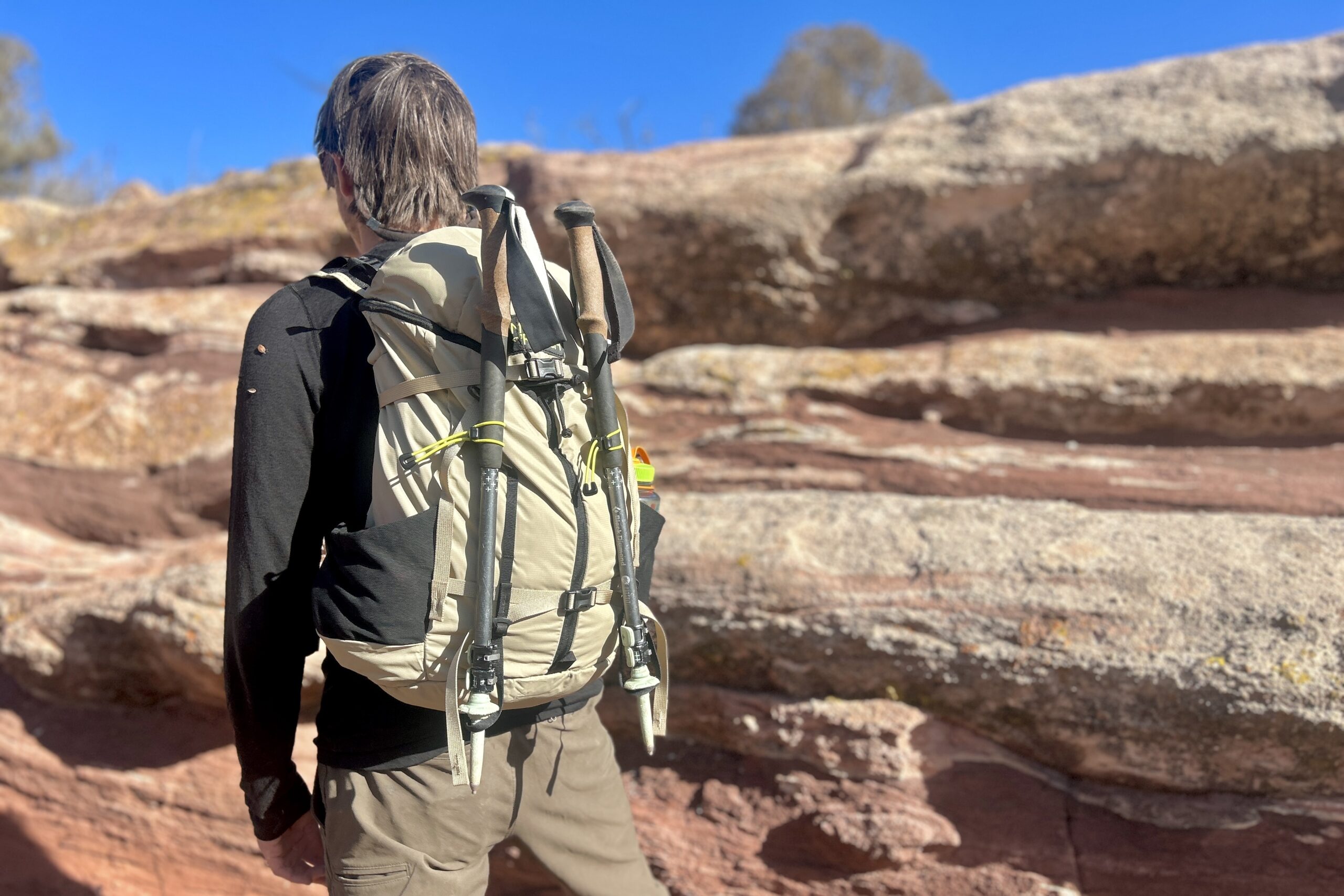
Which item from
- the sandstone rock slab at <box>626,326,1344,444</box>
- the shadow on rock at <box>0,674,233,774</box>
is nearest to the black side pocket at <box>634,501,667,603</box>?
the sandstone rock slab at <box>626,326,1344,444</box>

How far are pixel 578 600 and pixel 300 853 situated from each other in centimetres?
96

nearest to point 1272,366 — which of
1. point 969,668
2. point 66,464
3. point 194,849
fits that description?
point 969,668

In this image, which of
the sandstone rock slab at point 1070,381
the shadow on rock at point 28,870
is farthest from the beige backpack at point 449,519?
the shadow on rock at point 28,870

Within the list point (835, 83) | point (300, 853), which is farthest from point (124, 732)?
point (835, 83)

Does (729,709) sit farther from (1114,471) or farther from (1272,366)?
(1272,366)

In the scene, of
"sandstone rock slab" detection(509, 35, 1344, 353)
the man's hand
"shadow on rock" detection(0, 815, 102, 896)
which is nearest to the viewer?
the man's hand

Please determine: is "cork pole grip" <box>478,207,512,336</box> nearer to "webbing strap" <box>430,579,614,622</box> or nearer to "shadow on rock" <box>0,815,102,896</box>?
"webbing strap" <box>430,579,614,622</box>

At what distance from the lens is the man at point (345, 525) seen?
165 cm

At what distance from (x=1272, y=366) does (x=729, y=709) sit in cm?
288

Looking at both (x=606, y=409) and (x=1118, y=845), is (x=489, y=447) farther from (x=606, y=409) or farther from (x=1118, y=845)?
(x=1118, y=845)

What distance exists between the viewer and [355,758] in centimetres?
171

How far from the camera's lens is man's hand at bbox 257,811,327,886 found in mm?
1881

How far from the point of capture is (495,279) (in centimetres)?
151

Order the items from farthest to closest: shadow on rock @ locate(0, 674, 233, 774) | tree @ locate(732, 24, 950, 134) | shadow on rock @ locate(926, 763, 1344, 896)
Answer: tree @ locate(732, 24, 950, 134) < shadow on rock @ locate(0, 674, 233, 774) < shadow on rock @ locate(926, 763, 1344, 896)
